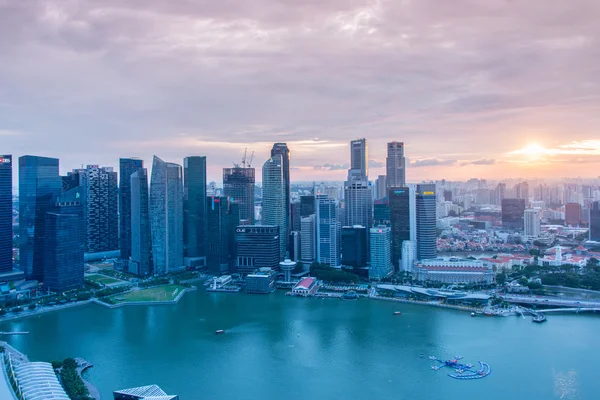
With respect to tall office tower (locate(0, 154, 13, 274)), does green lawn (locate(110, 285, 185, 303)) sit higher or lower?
lower

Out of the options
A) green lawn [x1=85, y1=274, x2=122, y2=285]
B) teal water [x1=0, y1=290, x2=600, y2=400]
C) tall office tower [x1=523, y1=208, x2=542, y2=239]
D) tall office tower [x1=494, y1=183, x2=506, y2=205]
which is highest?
tall office tower [x1=494, y1=183, x2=506, y2=205]

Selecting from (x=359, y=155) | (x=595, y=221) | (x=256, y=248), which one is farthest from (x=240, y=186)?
(x=595, y=221)

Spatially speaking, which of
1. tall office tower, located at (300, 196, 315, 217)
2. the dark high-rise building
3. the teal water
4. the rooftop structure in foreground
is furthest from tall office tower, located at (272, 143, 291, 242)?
the rooftop structure in foreground

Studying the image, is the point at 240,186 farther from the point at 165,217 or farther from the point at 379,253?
the point at 379,253

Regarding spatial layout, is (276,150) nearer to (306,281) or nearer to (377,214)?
(377,214)

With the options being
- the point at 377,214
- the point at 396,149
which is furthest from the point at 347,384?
the point at 396,149

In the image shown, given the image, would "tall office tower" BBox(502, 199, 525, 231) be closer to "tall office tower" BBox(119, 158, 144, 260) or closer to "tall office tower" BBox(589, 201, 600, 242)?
"tall office tower" BBox(589, 201, 600, 242)
